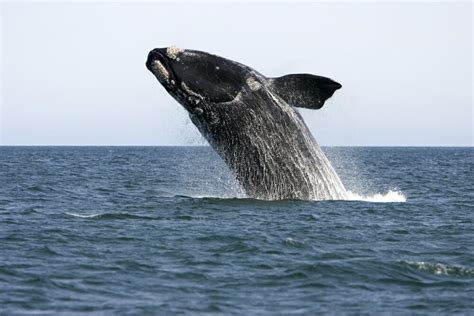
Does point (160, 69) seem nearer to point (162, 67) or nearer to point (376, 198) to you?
point (162, 67)

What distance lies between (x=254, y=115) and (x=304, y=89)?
118cm

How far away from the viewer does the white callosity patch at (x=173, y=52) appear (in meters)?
16.4

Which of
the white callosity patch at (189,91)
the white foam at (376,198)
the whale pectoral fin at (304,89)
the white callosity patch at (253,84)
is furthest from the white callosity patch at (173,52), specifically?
the white foam at (376,198)

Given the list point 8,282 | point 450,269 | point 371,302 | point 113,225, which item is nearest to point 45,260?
point 8,282

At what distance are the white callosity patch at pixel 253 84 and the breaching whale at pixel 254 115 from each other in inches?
0.8

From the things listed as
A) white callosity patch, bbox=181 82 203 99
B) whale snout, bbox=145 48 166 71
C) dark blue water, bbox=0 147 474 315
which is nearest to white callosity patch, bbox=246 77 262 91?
white callosity patch, bbox=181 82 203 99

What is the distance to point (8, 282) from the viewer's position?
443 inches

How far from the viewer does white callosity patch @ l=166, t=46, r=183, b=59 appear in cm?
1641

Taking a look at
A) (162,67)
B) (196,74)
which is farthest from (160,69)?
Result: (196,74)

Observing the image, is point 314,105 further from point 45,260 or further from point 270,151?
point 45,260

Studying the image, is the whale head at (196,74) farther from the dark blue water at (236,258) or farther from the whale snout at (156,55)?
the dark blue water at (236,258)

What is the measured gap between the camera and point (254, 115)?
55.1 ft

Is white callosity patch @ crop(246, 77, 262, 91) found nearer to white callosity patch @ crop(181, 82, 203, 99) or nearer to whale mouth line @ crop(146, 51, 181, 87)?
white callosity patch @ crop(181, 82, 203, 99)

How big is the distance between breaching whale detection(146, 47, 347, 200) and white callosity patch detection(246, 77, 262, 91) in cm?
2
